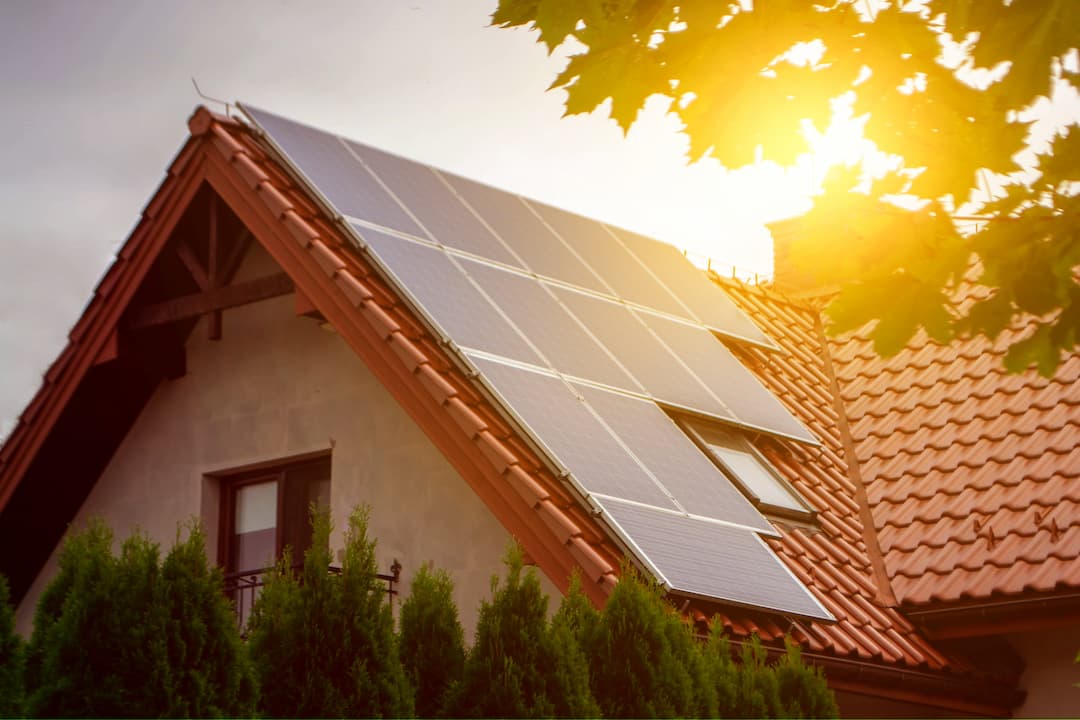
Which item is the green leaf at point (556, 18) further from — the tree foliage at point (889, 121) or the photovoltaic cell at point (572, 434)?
the photovoltaic cell at point (572, 434)

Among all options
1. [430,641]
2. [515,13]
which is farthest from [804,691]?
[515,13]

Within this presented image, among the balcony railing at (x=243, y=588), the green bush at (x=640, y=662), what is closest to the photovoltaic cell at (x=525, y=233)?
the balcony railing at (x=243, y=588)

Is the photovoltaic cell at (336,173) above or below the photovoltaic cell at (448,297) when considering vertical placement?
above

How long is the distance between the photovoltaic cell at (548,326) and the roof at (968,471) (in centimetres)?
239

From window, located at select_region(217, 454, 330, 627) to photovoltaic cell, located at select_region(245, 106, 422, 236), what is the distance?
Result: 1927 millimetres

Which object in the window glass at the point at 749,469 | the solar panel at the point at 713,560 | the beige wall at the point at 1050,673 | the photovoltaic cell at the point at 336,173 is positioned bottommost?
the beige wall at the point at 1050,673

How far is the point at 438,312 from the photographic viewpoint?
10.8m

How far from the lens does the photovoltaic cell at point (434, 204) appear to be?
1252cm

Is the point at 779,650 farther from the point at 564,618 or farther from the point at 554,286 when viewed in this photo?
the point at 554,286

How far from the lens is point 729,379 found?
521 inches

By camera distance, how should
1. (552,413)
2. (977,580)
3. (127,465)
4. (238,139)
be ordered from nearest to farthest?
1. (552,413)
2. (977,580)
3. (238,139)
4. (127,465)

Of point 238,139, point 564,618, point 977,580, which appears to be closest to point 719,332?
point 977,580

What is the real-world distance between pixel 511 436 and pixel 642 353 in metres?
2.59

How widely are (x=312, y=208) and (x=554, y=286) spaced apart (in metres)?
2.18
